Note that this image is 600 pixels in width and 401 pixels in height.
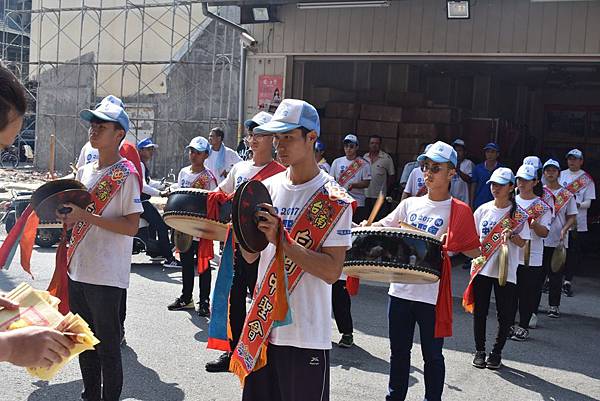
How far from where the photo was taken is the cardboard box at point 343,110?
586 inches

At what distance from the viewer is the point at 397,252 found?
4773mm

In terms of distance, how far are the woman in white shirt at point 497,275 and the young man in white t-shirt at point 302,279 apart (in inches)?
126

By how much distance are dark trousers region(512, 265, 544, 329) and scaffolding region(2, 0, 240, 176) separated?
10.5 meters

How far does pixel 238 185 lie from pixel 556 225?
4911mm

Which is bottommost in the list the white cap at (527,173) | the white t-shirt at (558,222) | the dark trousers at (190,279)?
the dark trousers at (190,279)

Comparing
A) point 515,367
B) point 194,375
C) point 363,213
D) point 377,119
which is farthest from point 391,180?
point 194,375

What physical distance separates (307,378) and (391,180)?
32.1 feet

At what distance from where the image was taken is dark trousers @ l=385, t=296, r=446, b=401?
518 centimetres

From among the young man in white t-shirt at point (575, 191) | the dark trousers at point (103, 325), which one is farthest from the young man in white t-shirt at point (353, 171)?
the dark trousers at point (103, 325)

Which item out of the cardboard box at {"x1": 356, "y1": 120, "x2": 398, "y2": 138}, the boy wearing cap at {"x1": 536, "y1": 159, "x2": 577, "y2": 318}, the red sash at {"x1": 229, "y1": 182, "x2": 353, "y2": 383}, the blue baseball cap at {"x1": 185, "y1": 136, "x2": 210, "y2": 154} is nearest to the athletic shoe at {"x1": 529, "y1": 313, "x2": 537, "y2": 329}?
the boy wearing cap at {"x1": 536, "y1": 159, "x2": 577, "y2": 318}

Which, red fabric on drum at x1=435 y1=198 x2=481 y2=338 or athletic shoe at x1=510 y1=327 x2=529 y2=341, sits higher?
red fabric on drum at x1=435 y1=198 x2=481 y2=338

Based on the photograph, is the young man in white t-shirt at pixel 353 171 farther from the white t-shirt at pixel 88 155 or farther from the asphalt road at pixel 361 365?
the white t-shirt at pixel 88 155

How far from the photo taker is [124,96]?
20.7 metres

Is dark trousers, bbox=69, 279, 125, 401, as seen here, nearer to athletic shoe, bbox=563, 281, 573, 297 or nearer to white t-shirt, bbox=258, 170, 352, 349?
white t-shirt, bbox=258, 170, 352, 349
